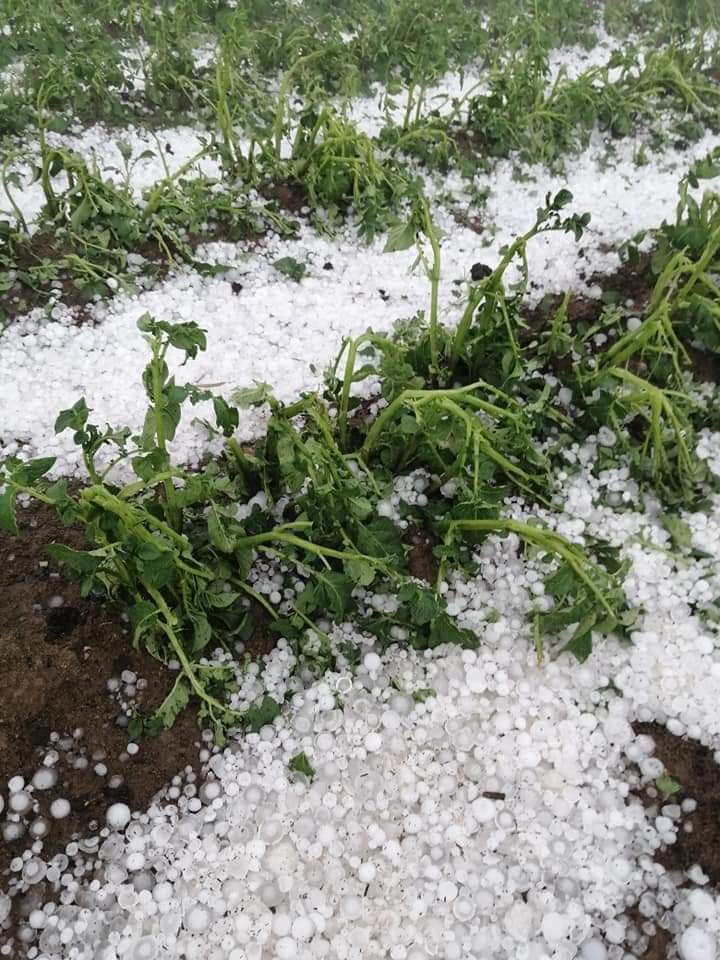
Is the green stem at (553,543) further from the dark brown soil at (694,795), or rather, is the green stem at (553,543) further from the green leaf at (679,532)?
the green leaf at (679,532)

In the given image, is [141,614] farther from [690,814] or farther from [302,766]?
[690,814]

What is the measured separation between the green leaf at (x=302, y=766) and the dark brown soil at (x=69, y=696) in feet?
0.68

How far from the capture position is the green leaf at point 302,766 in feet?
5.27

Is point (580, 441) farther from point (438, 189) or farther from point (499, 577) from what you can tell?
point (438, 189)

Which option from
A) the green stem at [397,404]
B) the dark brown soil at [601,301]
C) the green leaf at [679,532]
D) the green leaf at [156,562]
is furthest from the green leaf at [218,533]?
the dark brown soil at [601,301]

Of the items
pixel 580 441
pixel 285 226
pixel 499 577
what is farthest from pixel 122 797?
pixel 285 226

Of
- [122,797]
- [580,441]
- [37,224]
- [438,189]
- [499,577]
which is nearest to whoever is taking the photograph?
[122,797]

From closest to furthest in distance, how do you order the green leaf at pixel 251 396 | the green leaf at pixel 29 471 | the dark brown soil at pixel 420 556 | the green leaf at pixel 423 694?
the green leaf at pixel 29 471 < the green leaf at pixel 423 694 < the green leaf at pixel 251 396 < the dark brown soil at pixel 420 556

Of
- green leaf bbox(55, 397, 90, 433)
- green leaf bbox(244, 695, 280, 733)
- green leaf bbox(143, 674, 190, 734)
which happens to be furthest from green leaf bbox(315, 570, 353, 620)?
green leaf bbox(55, 397, 90, 433)

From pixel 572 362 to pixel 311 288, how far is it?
2.84 ft

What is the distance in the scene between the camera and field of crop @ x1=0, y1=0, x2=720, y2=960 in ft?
4.92

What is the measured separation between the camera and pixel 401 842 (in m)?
1.56

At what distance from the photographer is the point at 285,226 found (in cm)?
265

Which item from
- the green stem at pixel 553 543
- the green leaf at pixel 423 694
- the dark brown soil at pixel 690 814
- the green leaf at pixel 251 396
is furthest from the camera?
the green leaf at pixel 251 396
